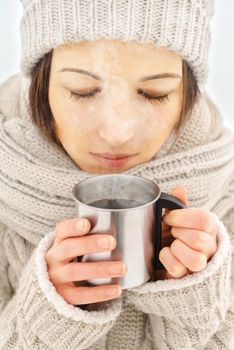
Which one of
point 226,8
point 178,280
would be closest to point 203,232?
point 178,280

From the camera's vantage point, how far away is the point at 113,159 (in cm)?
69

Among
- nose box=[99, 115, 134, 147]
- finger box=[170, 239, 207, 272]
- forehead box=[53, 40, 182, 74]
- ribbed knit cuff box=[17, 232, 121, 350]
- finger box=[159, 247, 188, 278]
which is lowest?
ribbed knit cuff box=[17, 232, 121, 350]

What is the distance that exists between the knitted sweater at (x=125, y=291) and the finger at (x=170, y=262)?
0.09ft

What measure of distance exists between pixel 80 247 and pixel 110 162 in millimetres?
175

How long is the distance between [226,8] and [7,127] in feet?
1.25

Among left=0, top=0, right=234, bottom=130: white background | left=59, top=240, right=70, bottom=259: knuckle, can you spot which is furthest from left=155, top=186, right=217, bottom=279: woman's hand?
left=0, top=0, right=234, bottom=130: white background

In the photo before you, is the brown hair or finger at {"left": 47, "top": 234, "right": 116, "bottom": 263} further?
the brown hair

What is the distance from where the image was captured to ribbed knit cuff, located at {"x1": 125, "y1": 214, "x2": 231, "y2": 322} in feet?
2.01

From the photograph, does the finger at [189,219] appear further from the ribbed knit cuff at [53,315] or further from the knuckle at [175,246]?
the ribbed knit cuff at [53,315]

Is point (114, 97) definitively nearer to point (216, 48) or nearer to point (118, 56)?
point (118, 56)

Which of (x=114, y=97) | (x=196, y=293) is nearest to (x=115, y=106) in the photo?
(x=114, y=97)

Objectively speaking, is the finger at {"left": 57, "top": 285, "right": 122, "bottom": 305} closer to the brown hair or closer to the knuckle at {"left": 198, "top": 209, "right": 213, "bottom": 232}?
the knuckle at {"left": 198, "top": 209, "right": 213, "bottom": 232}

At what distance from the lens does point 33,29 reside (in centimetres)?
65

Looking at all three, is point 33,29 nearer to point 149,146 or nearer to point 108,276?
point 149,146
